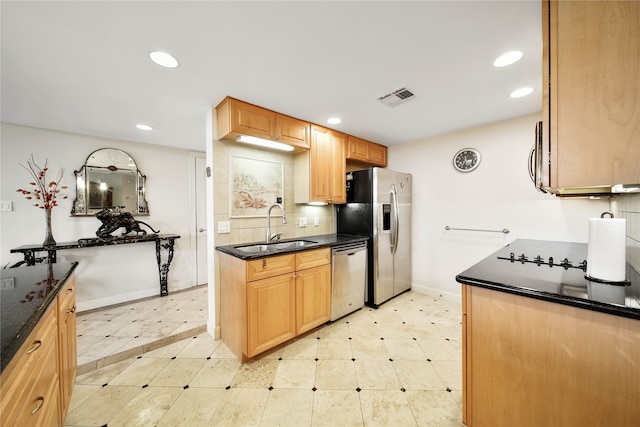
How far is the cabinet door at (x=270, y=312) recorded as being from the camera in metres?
1.88

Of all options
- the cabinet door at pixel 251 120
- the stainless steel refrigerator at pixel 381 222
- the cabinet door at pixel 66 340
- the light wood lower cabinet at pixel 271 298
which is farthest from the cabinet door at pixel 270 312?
the cabinet door at pixel 251 120

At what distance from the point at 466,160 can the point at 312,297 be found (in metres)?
2.65

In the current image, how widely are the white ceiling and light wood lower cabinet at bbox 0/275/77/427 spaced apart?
151cm

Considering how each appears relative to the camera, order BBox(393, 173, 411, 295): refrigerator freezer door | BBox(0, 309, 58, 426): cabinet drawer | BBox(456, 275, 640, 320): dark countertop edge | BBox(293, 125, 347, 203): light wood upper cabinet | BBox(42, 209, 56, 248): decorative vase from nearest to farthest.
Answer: BBox(0, 309, 58, 426): cabinet drawer < BBox(456, 275, 640, 320): dark countertop edge < BBox(42, 209, 56, 248): decorative vase < BBox(293, 125, 347, 203): light wood upper cabinet < BBox(393, 173, 411, 295): refrigerator freezer door

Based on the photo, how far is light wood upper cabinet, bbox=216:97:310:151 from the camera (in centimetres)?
209

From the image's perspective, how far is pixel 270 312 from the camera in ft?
6.58

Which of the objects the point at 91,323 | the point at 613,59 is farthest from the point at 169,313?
the point at 613,59

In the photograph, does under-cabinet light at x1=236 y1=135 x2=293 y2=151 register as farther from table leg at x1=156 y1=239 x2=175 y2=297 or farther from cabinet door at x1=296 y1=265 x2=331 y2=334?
table leg at x1=156 y1=239 x2=175 y2=297

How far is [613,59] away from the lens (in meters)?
0.86

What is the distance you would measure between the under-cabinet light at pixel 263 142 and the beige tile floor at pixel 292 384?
6.62 ft

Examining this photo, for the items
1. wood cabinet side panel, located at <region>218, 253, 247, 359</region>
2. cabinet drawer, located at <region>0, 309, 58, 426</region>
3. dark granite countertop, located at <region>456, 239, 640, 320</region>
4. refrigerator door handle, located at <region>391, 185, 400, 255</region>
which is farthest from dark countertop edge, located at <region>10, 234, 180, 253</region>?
dark granite countertop, located at <region>456, 239, 640, 320</region>

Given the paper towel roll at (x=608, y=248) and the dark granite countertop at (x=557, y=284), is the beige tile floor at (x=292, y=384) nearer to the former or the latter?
the dark granite countertop at (x=557, y=284)

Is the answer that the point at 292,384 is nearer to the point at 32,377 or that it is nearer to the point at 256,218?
the point at 32,377

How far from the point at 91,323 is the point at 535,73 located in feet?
16.2
